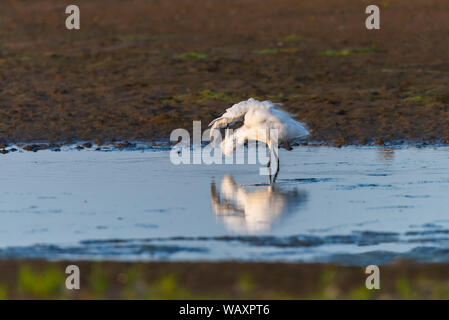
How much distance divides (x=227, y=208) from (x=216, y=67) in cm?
1123

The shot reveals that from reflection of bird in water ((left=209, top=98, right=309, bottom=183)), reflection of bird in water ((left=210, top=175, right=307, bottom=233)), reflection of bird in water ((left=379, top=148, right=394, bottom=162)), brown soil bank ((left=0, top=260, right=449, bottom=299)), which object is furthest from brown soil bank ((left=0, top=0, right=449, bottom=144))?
brown soil bank ((left=0, top=260, right=449, bottom=299))

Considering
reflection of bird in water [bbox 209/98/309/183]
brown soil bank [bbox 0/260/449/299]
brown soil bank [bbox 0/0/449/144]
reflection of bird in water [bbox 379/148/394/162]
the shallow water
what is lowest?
brown soil bank [bbox 0/260/449/299]

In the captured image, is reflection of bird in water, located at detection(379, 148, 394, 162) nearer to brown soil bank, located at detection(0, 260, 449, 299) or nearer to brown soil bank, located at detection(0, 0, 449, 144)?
brown soil bank, located at detection(0, 0, 449, 144)

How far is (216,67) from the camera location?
21.2 m

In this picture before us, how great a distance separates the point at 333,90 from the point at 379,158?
5672mm

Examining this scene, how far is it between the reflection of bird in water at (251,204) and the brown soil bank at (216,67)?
4.57m

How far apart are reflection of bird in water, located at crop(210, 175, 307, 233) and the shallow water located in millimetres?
12

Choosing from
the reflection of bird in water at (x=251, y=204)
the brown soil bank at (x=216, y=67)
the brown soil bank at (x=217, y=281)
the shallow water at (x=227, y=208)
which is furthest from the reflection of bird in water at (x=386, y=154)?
the brown soil bank at (x=217, y=281)

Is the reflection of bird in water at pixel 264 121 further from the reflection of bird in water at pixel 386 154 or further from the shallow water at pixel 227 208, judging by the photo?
the reflection of bird in water at pixel 386 154

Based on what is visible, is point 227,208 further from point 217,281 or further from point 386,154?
point 386,154

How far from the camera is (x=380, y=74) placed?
20.5m

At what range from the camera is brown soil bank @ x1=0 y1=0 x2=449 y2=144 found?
16.7 m

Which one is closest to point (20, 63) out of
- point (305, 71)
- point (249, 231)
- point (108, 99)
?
point (108, 99)

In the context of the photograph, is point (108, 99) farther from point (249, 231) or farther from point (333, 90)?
point (249, 231)
